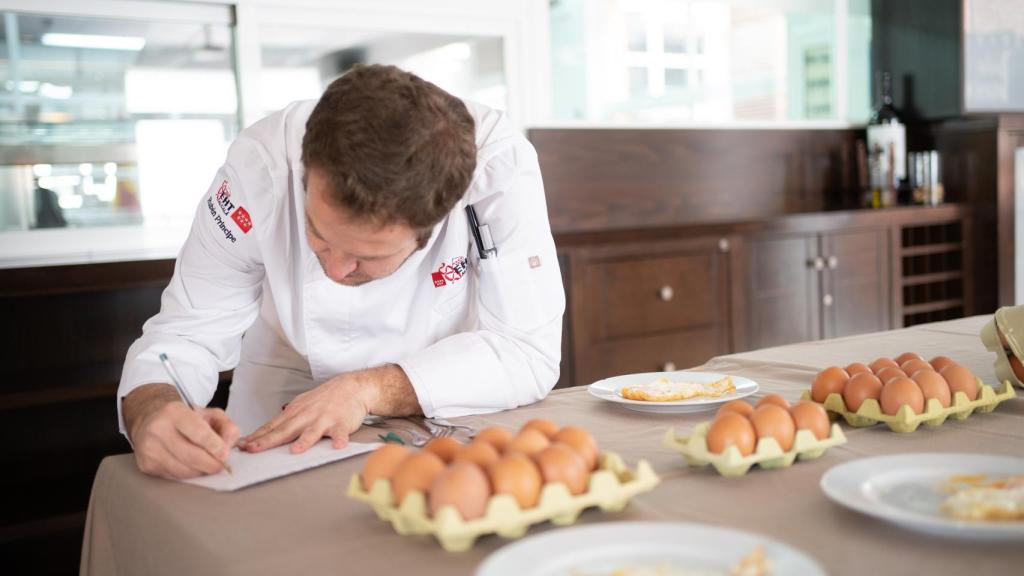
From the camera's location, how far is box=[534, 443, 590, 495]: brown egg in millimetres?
799

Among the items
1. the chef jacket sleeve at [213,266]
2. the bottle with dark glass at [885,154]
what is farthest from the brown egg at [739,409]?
the bottle with dark glass at [885,154]

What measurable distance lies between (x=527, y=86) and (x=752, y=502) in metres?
2.68

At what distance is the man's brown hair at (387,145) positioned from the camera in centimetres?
113

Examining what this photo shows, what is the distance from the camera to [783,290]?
11.5 feet

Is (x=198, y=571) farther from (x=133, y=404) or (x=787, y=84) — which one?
(x=787, y=84)

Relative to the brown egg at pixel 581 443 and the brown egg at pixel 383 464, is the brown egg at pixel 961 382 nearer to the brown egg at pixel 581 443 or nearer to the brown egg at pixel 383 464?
the brown egg at pixel 581 443

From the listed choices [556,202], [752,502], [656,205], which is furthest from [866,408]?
[656,205]

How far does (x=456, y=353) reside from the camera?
1391 millimetres

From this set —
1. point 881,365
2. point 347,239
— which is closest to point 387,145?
point 347,239

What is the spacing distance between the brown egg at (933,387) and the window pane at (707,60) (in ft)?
8.20

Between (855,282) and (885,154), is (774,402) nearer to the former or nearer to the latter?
(855,282)

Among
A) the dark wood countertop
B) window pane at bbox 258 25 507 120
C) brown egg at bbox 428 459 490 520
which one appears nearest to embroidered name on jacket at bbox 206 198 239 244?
brown egg at bbox 428 459 490 520

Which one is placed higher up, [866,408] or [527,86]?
[527,86]

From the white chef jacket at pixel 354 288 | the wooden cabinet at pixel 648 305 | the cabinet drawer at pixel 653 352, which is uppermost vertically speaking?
the white chef jacket at pixel 354 288
